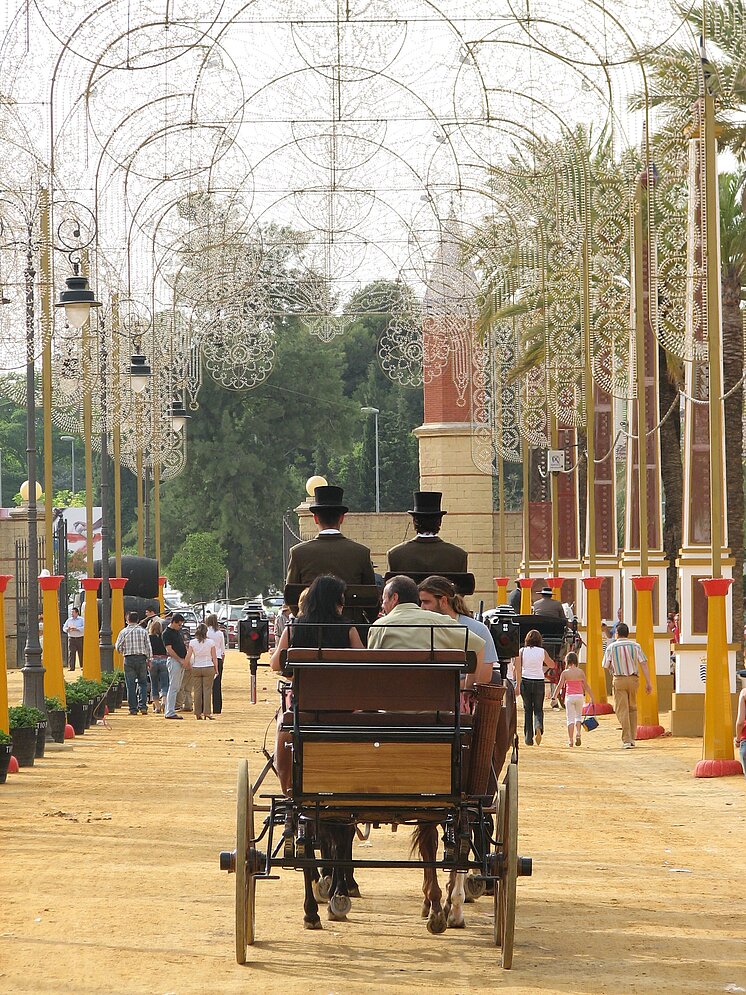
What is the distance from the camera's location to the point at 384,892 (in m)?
11.3

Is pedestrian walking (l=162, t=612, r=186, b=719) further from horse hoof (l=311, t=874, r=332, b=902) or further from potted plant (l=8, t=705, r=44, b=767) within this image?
horse hoof (l=311, t=874, r=332, b=902)

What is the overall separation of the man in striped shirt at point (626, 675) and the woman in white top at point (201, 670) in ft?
26.7

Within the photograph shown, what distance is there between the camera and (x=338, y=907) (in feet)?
32.3

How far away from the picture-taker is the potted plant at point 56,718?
Result: 23891mm

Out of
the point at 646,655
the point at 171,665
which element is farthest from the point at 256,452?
the point at 646,655

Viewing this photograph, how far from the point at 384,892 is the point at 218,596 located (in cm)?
7187

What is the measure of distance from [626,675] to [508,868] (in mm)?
15078

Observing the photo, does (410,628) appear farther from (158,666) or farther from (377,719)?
(158,666)

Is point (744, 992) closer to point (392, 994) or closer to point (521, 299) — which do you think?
point (392, 994)

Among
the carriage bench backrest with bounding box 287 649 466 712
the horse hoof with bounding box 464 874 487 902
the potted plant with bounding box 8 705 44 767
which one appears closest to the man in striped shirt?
the potted plant with bounding box 8 705 44 767

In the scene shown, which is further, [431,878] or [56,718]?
[56,718]

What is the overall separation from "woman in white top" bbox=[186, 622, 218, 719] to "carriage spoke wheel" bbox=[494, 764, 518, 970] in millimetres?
20785

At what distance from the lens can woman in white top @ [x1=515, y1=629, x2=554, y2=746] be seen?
2455 centimetres

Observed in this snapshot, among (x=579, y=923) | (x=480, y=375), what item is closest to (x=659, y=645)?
(x=480, y=375)
